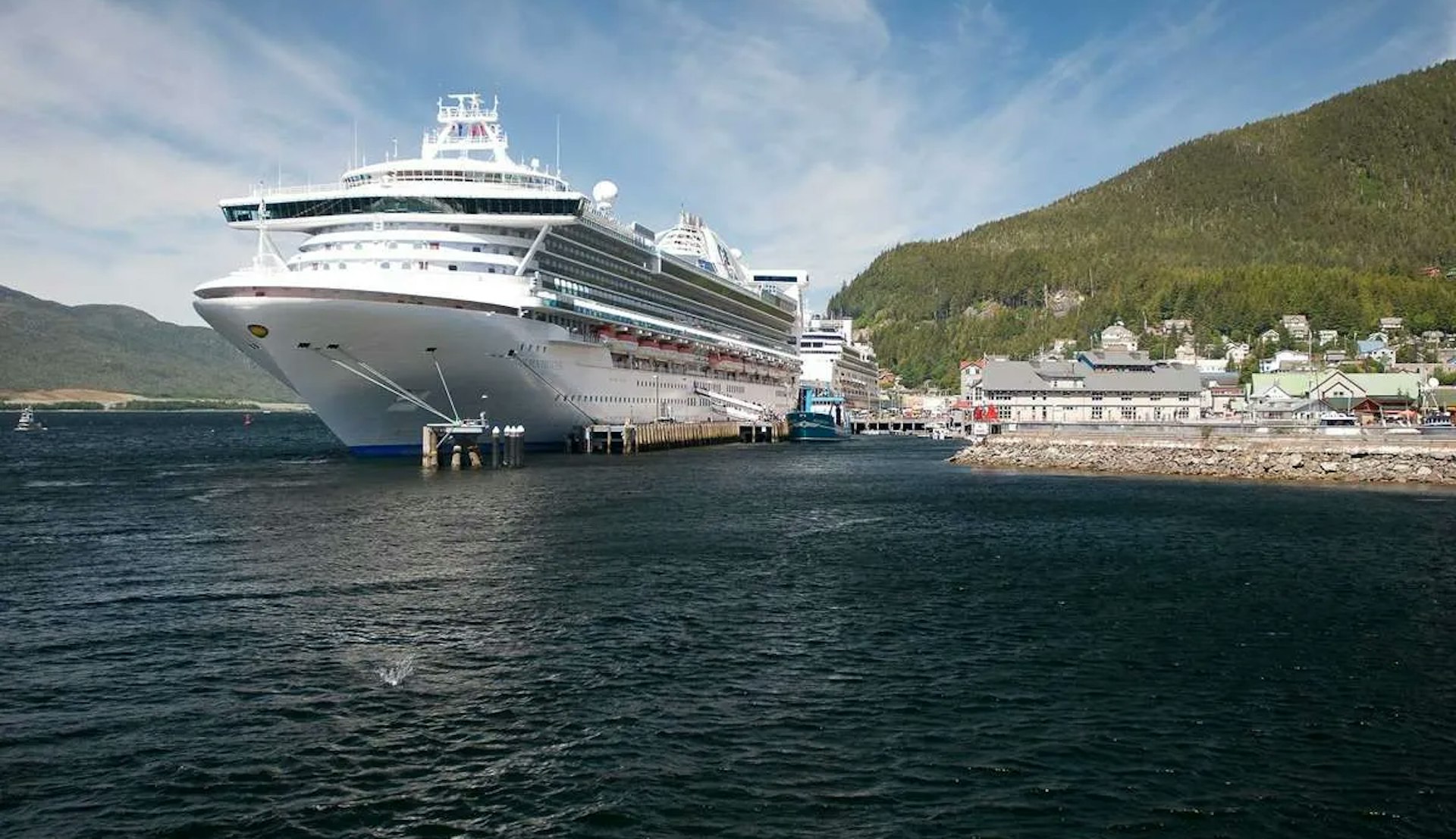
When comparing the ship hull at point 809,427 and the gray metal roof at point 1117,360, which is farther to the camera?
the gray metal roof at point 1117,360

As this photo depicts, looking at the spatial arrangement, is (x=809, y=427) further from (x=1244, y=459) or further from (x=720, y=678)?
(x=720, y=678)

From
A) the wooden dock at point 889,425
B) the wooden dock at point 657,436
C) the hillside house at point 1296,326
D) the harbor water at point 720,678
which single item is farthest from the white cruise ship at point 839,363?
the harbor water at point 720,678

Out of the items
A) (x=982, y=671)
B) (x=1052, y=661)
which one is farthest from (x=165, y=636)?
(x=1052, y=661)

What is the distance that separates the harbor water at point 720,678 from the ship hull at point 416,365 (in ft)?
48.3

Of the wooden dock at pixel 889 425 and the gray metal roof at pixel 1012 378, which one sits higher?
the gray metal roof at pixel 1012 378

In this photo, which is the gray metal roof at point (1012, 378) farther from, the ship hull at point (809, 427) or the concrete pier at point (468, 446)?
the concrete pier at point (468, 446)

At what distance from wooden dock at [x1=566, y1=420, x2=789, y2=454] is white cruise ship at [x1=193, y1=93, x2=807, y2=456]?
3.42 ft

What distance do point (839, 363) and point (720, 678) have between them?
12428cm

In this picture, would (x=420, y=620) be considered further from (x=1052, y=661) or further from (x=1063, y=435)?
(x=1063, y=435)

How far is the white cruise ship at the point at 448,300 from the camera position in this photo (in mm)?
47094

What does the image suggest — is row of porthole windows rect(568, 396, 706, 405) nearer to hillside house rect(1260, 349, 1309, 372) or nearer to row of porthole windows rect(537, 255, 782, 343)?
row of porthole windows rect(537, 255, 782, 343)

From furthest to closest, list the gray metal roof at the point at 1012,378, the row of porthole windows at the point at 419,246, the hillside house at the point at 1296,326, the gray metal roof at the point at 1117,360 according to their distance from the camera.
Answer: the hillside house at the point at 1296,326
the gray metal roof at the point at 1117,360
the gray metal roof at the point at 1012,378
the row of porthole windows at the point at 419,246

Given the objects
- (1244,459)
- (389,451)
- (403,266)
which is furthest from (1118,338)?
(403,266)

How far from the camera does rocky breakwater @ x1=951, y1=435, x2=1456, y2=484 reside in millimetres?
50562
